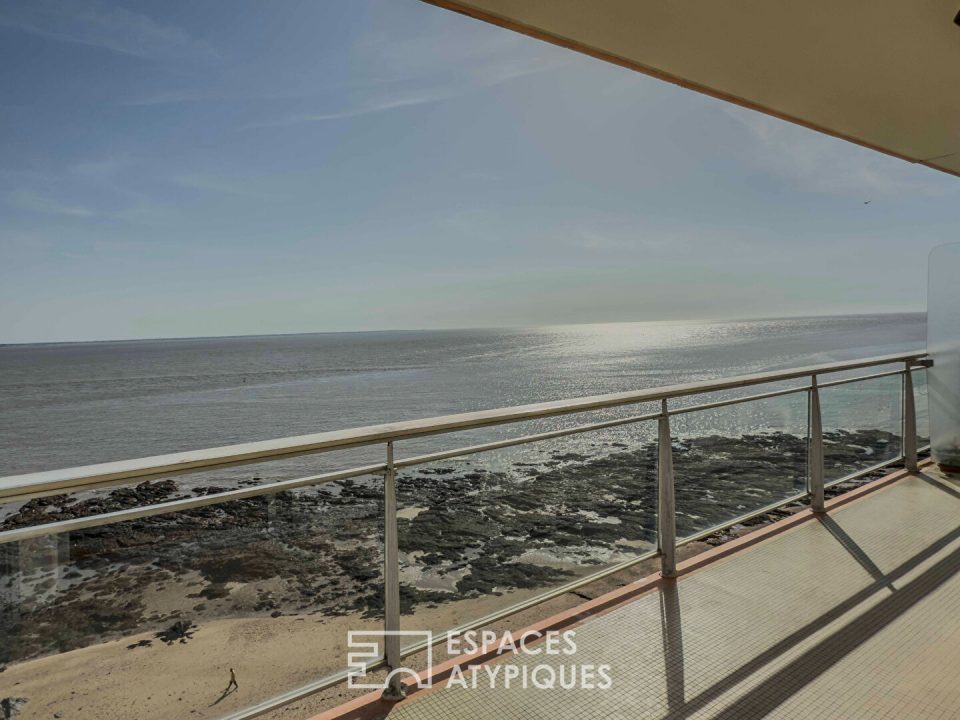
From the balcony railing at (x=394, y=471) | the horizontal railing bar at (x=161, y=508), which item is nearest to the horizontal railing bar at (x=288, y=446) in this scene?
the balcony railing at (x=394, y=471)

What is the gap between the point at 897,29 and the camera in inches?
70.2

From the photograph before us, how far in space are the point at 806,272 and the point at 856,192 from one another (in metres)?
30.4

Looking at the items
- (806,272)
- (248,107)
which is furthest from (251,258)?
(806,272)

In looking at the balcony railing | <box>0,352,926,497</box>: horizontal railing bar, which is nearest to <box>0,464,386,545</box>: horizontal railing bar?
the balcony railing

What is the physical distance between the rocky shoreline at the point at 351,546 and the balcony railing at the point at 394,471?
0.12 ft

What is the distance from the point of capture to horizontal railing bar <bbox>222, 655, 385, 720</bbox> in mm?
1476

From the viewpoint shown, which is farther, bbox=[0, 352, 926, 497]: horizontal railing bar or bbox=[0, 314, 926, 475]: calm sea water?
bbox=[0, 314, 926, 475]: calm sea water

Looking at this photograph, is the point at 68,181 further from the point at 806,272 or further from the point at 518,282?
the point at 806,272

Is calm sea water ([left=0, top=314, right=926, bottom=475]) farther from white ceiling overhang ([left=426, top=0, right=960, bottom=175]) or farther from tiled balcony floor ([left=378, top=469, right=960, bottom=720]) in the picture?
white ceiling overhang ([left=426, top=0, right=960, bottom=175])

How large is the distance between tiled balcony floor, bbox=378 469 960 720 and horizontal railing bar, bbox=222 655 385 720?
0.18m

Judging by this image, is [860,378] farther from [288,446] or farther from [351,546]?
[288,446]

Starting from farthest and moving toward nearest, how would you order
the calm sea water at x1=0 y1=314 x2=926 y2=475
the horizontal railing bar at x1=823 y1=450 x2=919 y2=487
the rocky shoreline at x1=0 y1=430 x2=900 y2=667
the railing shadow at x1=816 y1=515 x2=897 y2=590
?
1. the calm sea water at x1=0 y1=314 x2=926 y2=475
2. the horizontal railing bar at x1=823 y1=450 x2=919 y2=487
3. the railing shadow at x1=816 y1=515 x2=897 y2=590
4. the rocky shoreline at x1=0 y1=430 x2=900 y2=667

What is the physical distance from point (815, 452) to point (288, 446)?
Answer: 3.18 metres

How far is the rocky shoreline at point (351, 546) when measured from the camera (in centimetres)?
120
